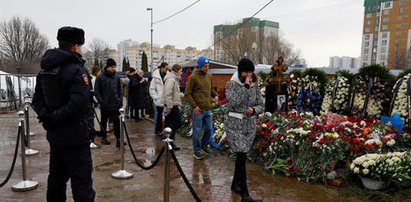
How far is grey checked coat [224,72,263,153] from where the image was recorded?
386cm

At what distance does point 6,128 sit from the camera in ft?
30.5

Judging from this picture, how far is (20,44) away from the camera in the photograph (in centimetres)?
4472

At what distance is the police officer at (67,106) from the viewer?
2770 millimetres

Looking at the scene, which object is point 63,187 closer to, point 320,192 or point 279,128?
point 320,192

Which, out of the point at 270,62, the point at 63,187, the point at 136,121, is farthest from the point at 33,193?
the point at 270,62

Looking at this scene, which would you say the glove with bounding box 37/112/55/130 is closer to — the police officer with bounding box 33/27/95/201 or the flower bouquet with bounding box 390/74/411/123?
the police officer with bounding box 33/27/95/201

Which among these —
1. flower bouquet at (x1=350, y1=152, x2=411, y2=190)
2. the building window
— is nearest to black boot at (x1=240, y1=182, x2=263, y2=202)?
flower bouquet at (x1=350, y1=152, x2=411, y2=190)

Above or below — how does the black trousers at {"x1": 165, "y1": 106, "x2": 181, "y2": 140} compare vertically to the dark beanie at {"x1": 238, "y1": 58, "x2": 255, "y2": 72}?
below

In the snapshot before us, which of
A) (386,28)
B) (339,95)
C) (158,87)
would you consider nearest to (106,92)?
(158,87)

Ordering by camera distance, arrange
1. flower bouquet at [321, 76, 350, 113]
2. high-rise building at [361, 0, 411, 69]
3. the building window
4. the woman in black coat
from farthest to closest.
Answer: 1. the building window
2. high-rise building at [361, 0, 411, 69]
3. the woman in black coat
4. flower bouquet at [321, 76, 350, 113]

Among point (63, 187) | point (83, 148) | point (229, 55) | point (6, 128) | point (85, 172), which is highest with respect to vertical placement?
point (229, 55)

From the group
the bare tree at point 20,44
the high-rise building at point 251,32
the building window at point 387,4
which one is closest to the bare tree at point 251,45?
the high-rise building at point 251,32

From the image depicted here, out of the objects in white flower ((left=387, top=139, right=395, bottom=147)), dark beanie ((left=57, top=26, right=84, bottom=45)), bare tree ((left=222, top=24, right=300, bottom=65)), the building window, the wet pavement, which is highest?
the building window

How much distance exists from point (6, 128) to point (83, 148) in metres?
7.91
